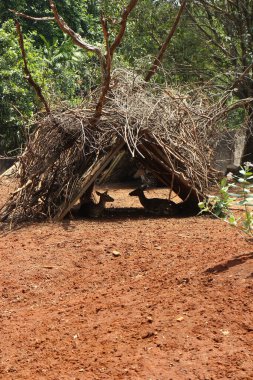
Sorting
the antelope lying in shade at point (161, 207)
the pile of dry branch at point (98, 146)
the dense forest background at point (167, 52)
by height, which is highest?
the dense forest background at point (167, 52)

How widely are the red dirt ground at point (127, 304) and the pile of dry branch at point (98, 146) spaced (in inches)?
34.1

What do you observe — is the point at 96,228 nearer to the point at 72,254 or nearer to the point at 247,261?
the point at 72,254

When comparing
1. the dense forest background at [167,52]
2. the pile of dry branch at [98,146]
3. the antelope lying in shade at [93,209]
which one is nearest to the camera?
the pile of dry branch at [98,146]

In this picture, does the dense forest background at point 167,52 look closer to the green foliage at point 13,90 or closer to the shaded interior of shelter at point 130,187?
the green foliage at point 13,90

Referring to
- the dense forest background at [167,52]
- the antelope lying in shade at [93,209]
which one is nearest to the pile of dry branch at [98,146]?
the antelope lying in shade at [93,209]

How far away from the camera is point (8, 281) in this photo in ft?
19.3

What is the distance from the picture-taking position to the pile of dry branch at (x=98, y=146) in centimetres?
800

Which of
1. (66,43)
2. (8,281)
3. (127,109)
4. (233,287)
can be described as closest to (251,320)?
(233,287)

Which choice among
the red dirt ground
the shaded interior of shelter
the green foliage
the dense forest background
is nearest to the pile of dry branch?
the shaded interior of shelter

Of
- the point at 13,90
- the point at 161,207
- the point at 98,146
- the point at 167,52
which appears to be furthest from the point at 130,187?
the point at 98,146

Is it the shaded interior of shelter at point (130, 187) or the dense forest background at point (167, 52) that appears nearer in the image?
the shaded interior of shelter at point (130, 187)

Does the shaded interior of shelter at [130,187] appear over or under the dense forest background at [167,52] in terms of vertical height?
under

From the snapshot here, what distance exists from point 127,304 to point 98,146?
143 inches

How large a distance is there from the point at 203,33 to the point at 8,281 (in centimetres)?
1041
